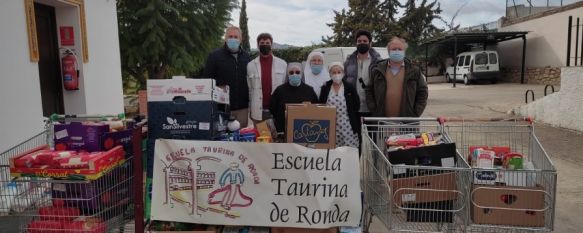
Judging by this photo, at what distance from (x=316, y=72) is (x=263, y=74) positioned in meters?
0.63

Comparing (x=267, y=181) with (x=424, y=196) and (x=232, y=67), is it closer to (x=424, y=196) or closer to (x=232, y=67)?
(x=424, y=196)

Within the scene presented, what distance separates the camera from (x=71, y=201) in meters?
2.85

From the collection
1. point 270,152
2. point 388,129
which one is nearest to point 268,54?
point 388,129

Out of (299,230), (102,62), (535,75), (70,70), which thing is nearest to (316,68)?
(299,230)

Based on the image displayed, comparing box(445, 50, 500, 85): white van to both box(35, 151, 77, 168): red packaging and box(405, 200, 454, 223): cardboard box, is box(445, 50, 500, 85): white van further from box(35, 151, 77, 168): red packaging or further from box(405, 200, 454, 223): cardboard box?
box(35, 151, 77, 168): red packaging

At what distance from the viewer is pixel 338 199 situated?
2.95 meters

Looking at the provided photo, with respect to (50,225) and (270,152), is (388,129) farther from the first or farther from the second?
(50,225)

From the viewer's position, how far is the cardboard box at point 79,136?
299 cm

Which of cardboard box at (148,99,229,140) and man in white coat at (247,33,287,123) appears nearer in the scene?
cardboard box at (148,99,229,140)

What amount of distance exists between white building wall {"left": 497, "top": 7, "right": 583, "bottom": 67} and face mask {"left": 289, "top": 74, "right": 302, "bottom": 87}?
19208 mm

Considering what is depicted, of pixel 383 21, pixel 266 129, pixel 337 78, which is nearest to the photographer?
pixel 266 129

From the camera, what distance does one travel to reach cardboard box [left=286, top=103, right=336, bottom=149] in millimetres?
3246

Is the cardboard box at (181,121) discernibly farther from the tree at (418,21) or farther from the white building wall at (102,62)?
the tree at (418,21)

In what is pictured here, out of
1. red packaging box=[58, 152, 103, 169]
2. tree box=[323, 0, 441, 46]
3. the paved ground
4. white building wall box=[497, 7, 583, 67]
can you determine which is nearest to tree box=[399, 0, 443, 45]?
tree box=[323, 0, 441, 46]
